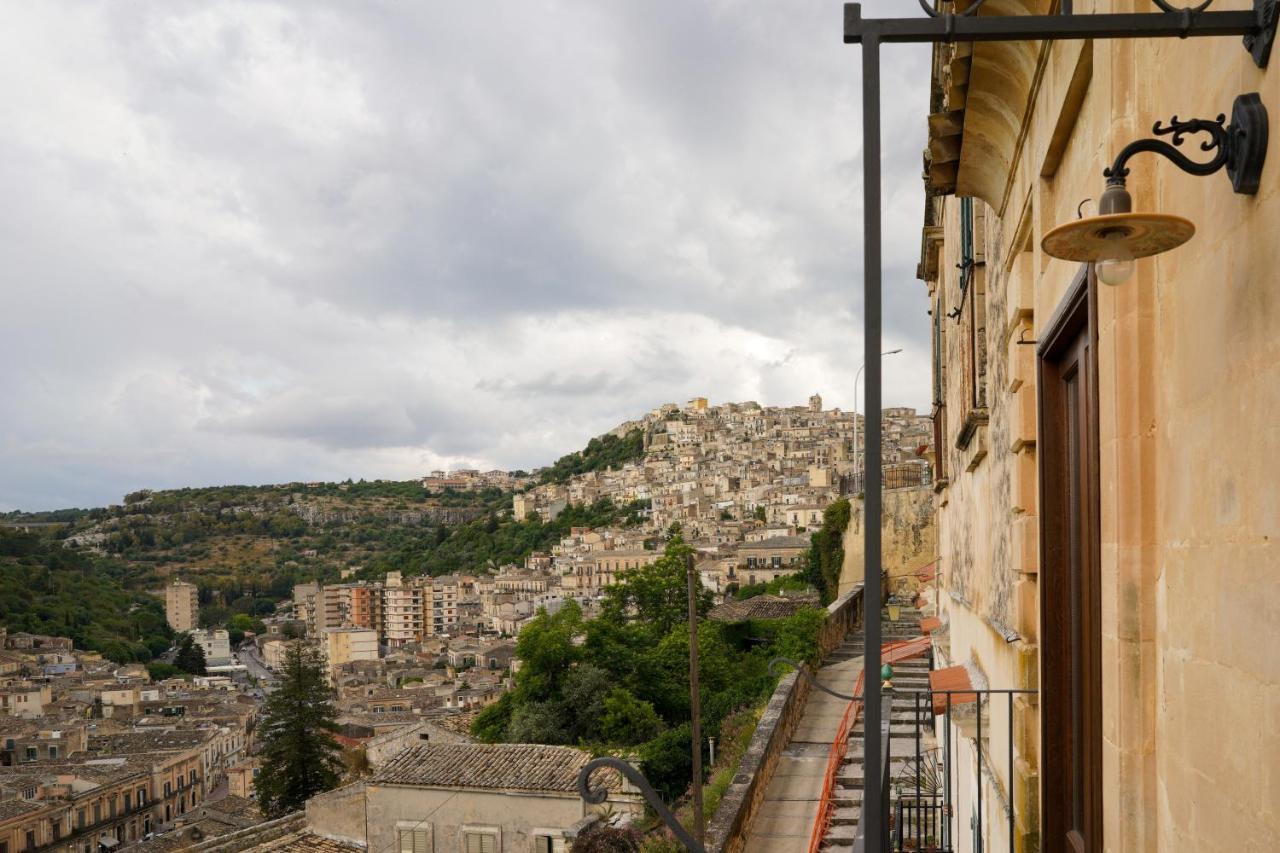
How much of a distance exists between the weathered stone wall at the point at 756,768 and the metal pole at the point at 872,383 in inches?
358

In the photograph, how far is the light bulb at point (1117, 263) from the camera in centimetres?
183

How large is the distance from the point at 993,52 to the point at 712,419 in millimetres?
173696

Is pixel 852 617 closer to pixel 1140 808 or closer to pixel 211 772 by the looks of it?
pixel 1140 808

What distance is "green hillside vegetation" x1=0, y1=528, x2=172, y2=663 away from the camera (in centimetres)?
9656

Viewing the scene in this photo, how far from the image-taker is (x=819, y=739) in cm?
1543

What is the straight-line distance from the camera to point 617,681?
2917 centimetres

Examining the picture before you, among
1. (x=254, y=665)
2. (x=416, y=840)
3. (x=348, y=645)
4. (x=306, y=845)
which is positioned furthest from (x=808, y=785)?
(x=254, y=665)

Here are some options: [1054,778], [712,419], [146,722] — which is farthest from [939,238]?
[712,419]

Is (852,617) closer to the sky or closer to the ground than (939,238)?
closer to the ground

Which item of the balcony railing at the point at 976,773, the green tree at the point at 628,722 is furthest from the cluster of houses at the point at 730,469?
the balcony railing at the point at 976,773

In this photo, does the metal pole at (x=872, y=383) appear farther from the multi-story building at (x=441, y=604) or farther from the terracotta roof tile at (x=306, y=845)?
the multi-story building at (x=441, y=604)

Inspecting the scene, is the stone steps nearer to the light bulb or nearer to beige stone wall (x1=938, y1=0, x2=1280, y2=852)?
beige stone wall (x1=938, y1=0, x2=1280, y2=852)

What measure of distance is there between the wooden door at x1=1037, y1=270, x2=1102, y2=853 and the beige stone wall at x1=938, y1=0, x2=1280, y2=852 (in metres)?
0.29

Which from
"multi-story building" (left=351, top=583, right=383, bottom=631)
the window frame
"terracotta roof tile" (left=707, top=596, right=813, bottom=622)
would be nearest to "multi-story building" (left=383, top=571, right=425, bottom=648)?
"multi-story building" (left=351, top=583, right=383, bottom=631)
